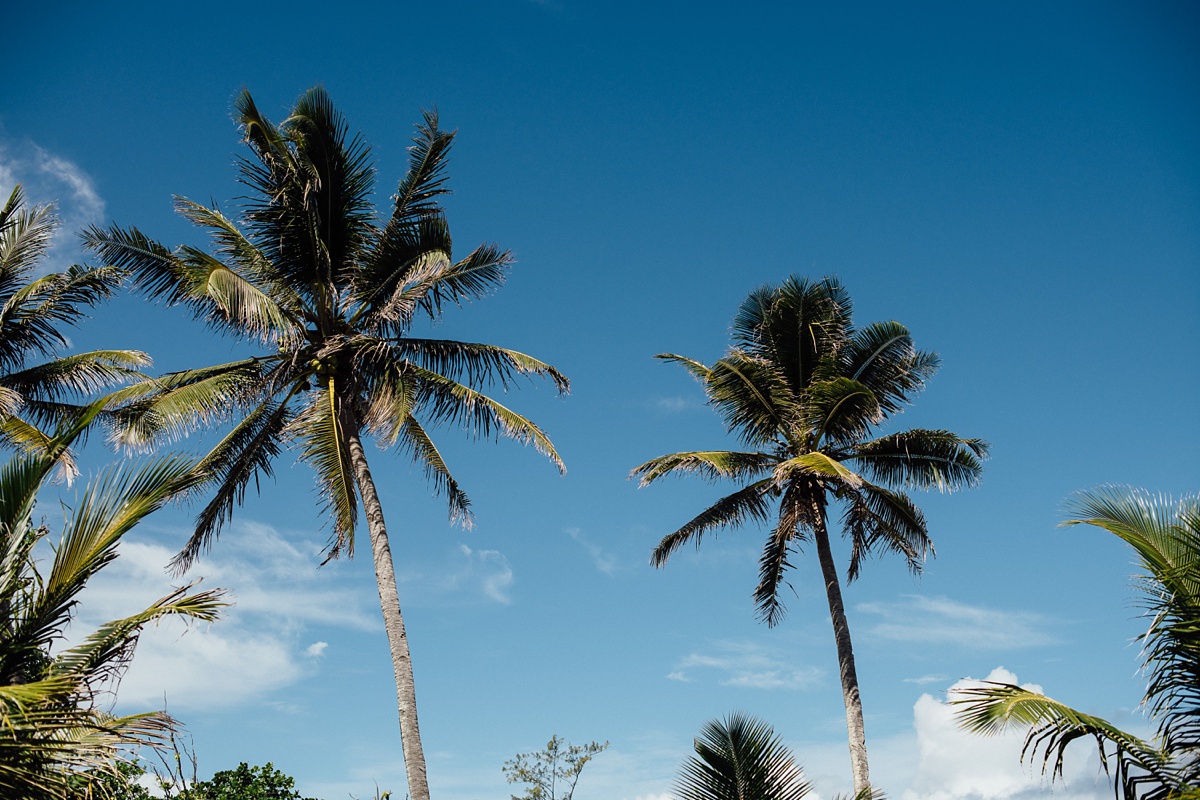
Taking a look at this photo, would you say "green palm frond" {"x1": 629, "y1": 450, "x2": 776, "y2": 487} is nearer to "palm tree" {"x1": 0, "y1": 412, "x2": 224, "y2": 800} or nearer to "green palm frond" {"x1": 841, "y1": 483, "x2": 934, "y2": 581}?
"green palm frond" {"x1": 841, "y1": 483, "x2": 934, "y2": 581}

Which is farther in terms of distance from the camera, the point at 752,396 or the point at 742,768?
the point at 752,396

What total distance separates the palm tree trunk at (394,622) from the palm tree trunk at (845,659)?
26.6 ft

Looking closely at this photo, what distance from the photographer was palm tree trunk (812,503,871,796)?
17.5 m

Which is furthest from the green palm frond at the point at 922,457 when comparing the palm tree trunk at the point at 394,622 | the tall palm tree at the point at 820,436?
the palm tree trunk at the point at 394,622

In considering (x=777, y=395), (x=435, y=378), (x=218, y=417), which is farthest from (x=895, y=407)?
(x=218, y=417)

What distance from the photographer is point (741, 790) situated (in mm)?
9750

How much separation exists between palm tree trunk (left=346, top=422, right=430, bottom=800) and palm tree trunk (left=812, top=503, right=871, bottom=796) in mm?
8101

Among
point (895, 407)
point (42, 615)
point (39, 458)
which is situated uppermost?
point (895, 407)

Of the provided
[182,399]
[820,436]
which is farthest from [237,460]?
[820,436]

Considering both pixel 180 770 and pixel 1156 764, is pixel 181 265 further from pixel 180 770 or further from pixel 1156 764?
pixel 1156 764

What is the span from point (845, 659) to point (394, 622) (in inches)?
343

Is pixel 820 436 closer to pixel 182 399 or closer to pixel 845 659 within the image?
pixel 845 659

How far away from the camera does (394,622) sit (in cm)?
1404

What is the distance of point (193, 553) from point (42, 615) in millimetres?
8393
